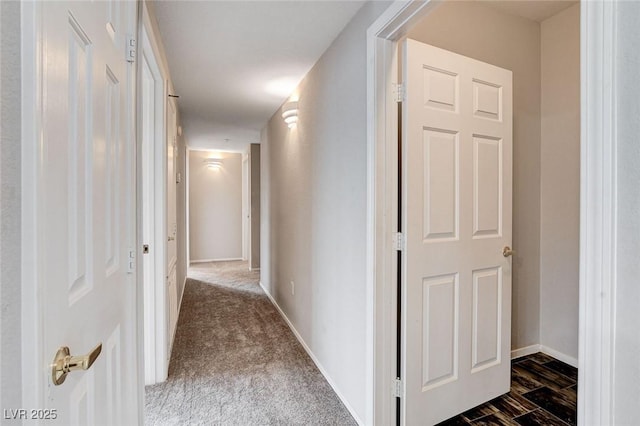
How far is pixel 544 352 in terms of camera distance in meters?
2.51

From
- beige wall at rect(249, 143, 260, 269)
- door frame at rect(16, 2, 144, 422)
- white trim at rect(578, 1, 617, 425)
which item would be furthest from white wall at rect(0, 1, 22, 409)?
beige wall at rect(249, 143, 260, 269)

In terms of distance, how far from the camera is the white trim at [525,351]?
243cm

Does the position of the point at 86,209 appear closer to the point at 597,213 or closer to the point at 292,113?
the point at 597,213

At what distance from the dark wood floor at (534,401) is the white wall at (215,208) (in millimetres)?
6140

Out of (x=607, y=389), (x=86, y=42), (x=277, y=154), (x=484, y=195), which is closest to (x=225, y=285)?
(x=277, y=154)

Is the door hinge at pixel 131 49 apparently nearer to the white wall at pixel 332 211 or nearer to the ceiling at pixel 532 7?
the white wall at pixel 332 211

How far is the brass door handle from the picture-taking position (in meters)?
0.63

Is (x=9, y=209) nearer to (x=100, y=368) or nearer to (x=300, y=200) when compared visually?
(x=100, y=368)

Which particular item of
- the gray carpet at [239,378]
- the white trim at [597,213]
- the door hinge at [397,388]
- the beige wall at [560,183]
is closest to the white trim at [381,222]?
the door hinge at [397,388]

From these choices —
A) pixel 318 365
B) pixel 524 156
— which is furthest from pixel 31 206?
pixel 524 156

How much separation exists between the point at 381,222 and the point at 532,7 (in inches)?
81.9

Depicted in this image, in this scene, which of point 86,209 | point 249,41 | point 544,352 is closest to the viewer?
point 86,209

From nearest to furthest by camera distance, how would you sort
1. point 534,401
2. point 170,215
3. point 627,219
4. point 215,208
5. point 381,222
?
point 627,219, point 381,222, point 534,401, point 170,215, point 215,208

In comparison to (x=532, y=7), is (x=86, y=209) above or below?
below
